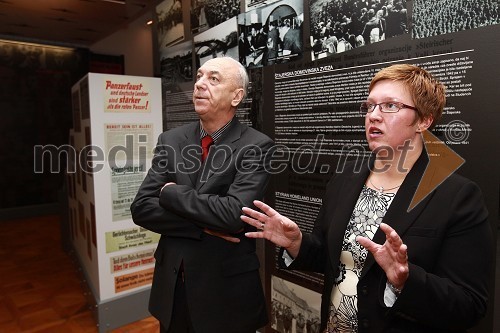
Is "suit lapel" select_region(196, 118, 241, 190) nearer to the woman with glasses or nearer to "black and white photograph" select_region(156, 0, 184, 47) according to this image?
the woman with glasses

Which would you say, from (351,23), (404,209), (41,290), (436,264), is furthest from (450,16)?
(41,290)

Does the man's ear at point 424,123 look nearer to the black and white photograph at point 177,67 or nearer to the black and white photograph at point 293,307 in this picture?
the black and white photograph at point 293,307

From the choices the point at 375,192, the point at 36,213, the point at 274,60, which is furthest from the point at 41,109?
the point at 375,192

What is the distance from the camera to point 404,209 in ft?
4.02

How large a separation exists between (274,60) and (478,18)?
4.20 feet

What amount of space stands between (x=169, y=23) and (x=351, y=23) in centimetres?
234

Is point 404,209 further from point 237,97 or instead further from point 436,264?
point 237,97

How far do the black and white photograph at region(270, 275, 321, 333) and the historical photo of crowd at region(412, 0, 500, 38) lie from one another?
1.66 meters

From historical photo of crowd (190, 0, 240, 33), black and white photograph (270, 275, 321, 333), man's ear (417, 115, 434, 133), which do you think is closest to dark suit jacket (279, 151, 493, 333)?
man's ear (417, 115, 434, 133)

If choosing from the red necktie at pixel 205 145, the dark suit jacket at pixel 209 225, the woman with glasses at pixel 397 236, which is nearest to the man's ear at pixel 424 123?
the woman with glasses at pixel 397 236

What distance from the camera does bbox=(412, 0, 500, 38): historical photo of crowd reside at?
5.10 feet

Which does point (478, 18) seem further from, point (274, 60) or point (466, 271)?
point (274, 60)

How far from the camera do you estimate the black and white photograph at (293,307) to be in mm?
2418

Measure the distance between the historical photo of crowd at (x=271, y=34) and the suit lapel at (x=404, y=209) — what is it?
4.41ft
